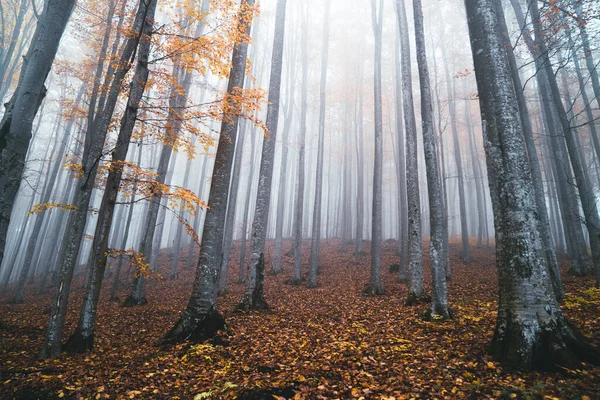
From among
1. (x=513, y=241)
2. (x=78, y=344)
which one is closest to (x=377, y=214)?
(x=513, y=241)

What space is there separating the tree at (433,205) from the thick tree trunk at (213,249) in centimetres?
495

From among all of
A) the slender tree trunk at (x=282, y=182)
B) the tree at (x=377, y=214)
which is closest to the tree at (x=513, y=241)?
the tree at (x=377, y=214)

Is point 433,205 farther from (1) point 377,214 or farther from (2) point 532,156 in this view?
(2) point 532,156

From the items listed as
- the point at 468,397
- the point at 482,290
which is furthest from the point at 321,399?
the point at 482,290

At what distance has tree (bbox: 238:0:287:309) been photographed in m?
8.00

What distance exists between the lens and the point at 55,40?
4.40 m

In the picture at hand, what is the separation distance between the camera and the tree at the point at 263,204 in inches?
315

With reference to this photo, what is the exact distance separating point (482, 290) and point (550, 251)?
237 centimetres

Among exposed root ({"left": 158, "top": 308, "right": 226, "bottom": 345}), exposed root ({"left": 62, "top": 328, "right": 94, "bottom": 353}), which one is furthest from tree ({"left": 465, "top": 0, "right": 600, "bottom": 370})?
exposed root ({"left": 62, "top": 328, "right": 94, "bottom": 353})

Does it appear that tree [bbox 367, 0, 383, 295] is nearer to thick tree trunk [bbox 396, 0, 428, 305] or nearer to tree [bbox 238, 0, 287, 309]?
thick tree trunk [bbox 396, 0, 428, 305]

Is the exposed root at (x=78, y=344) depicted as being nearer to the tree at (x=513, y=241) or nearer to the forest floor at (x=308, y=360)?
the forest floor at (x=308, y=360)

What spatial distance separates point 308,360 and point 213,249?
10.5ft

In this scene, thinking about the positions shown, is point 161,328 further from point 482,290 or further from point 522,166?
point 482,290

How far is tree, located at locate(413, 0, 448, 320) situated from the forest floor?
19.4 inches
